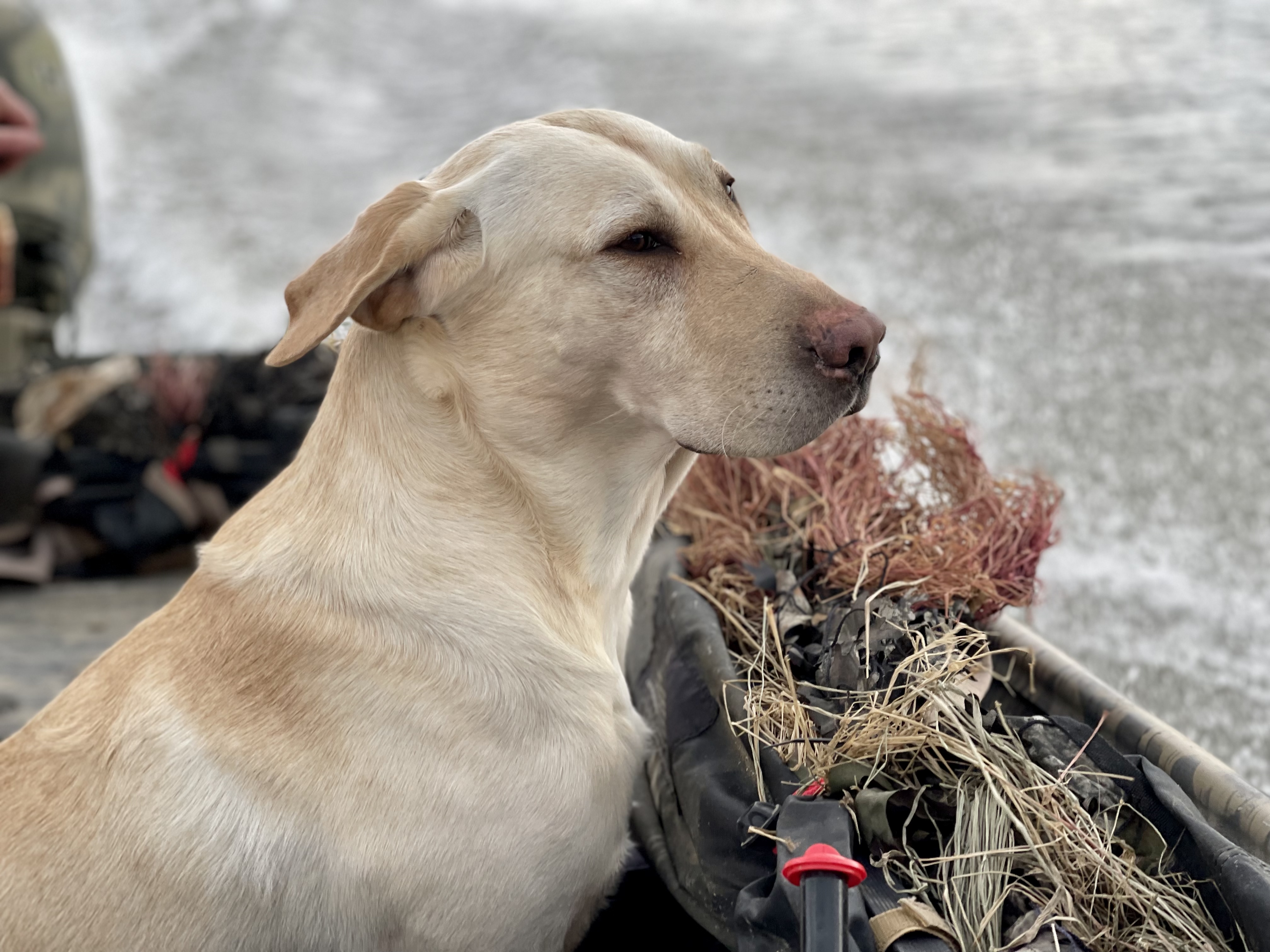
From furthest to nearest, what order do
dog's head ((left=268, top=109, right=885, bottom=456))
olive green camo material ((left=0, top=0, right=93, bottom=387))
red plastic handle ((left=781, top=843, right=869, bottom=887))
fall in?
olive green camo material ((left=0, top=0, right=93, bottom=387)), dog's head ((left=268, top=109, right=885, bottom=456)), red plastic handle ((left=781, top=843, right=869, bottom=887))

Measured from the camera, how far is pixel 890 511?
145 centimetres

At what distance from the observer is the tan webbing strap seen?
81cm

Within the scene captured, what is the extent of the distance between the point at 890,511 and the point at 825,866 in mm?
764

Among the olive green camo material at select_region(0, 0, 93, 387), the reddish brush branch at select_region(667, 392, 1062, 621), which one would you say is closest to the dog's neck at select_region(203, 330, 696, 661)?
the reddish brush branch at select_region(667, 392, 1062, 621)

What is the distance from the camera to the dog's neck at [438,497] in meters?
1.04

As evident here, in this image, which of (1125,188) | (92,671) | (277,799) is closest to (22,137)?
(92,671)

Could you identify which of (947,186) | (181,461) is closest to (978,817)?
(181,461)

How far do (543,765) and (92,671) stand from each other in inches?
22.8

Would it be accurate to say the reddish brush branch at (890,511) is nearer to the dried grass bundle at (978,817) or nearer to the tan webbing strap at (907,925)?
the dried grass bundle at (978,817)

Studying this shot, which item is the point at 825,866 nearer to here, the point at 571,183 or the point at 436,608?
the point at 436,608

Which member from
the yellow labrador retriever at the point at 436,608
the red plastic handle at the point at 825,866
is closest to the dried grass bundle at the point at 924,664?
the red plastic handle at the point at 825,866

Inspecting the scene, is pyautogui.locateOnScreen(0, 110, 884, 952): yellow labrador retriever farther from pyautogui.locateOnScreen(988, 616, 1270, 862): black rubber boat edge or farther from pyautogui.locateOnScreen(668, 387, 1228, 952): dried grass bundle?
pyautogui.locateOnScreen(988, 616, 1270, 862): black rubber boat edge

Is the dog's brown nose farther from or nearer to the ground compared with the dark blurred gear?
farther from the ground

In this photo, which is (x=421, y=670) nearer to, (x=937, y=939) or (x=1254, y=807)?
(x=937, y=939)
